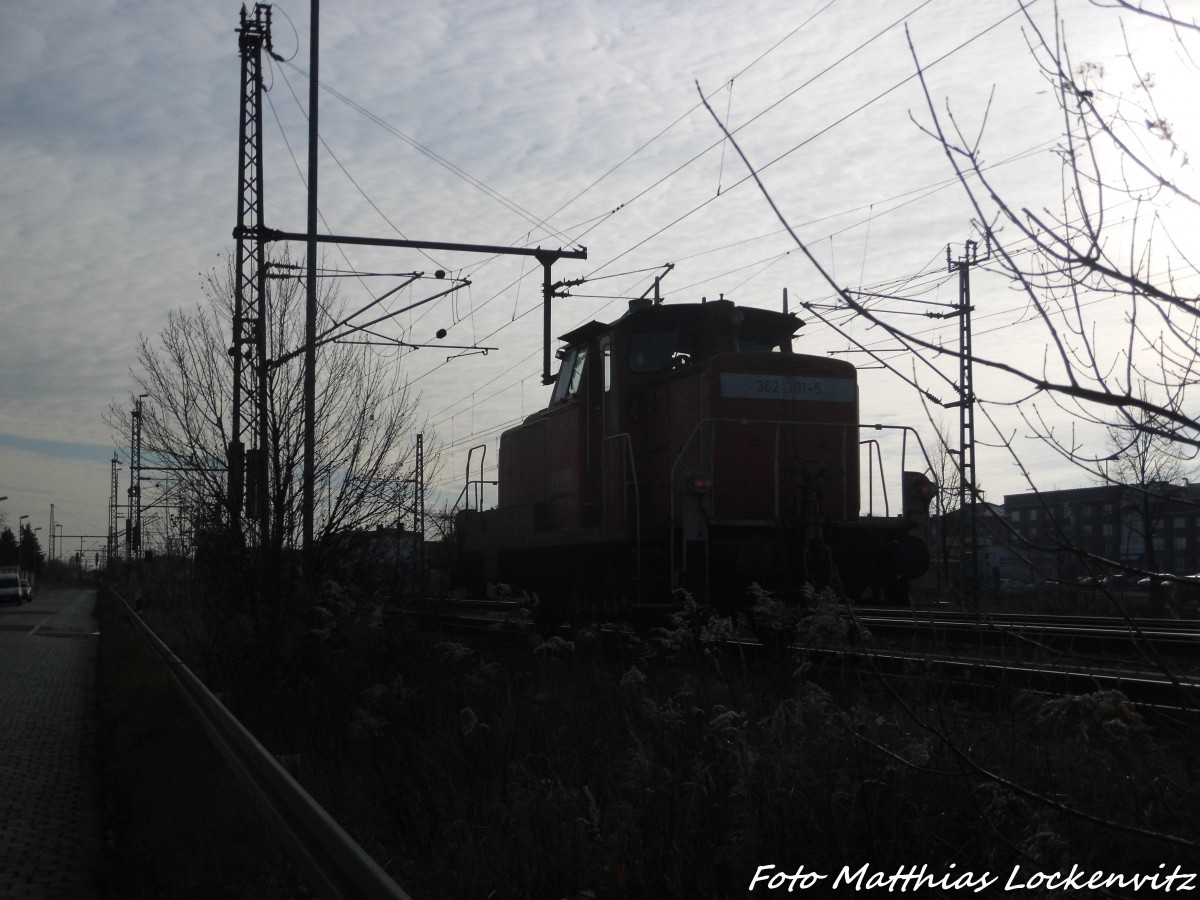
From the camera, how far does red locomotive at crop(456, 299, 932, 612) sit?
34.0 feet

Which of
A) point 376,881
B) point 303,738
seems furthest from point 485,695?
point 376,881

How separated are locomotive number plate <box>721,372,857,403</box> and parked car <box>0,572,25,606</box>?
5253 centimetres

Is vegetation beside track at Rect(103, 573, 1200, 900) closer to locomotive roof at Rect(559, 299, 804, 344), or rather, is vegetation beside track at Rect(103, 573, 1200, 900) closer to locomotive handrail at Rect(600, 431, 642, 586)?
locomotive handrail at Rect(600, 431, 642, 586)

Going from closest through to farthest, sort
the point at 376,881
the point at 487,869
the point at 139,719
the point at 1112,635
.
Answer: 1. the point at 376,881
2. the point at 487,869
3. the point at 1112,635
4. the point at 139,719

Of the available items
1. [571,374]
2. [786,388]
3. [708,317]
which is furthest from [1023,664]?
[571,374]

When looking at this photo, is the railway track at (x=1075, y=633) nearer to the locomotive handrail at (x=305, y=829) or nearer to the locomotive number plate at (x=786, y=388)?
the locomotive number plate at (x=786, y=388)

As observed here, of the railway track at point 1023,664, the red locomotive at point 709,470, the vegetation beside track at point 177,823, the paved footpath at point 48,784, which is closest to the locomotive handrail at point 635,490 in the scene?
the red locomotive at point 709,470

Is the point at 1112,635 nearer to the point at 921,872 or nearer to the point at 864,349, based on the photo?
the point at 921,872

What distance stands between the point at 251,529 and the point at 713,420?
473cm

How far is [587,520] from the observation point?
12.0m

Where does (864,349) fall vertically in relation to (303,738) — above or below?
above

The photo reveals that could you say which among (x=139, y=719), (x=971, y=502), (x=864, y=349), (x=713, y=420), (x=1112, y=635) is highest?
(x=713, y=420)

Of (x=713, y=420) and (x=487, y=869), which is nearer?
(x=487, y=869)

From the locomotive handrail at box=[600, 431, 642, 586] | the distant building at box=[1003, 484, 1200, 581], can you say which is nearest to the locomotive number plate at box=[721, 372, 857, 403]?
the locomotive handrail at box=[600, 431, 642, 586]
